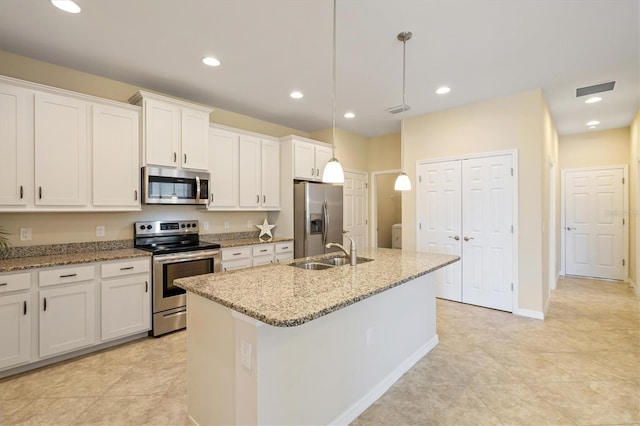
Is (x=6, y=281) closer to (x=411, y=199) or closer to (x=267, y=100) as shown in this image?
(x=267, y=100)

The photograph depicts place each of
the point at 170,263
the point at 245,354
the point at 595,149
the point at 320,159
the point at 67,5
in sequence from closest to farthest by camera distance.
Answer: the point at 245,354 → the point at 67,5 → the point at 170,263 → the point at 320,159 → the point at 595,149

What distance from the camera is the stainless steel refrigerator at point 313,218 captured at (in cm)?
444

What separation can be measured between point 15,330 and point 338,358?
257 cm

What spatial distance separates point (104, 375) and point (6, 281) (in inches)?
41.0

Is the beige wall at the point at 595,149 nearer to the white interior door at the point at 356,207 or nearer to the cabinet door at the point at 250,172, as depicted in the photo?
the white interior door at the point at 356,207

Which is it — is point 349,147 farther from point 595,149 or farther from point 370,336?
point 595,149

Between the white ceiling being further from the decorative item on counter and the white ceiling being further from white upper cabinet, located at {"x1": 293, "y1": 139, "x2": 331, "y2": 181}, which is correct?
the decorative item on counter

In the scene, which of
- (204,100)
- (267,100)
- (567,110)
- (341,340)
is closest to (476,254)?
(567,110)

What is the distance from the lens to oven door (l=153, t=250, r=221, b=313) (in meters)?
3.13

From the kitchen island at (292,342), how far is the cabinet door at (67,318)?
153 centimetres

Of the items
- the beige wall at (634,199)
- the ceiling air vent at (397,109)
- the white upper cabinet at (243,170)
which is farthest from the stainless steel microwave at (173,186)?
the beige wall at (634,199)

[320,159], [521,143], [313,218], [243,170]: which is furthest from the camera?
[320,159]

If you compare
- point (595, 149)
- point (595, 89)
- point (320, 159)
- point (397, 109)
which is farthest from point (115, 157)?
point (595, 149)

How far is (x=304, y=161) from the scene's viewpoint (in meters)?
4.71
